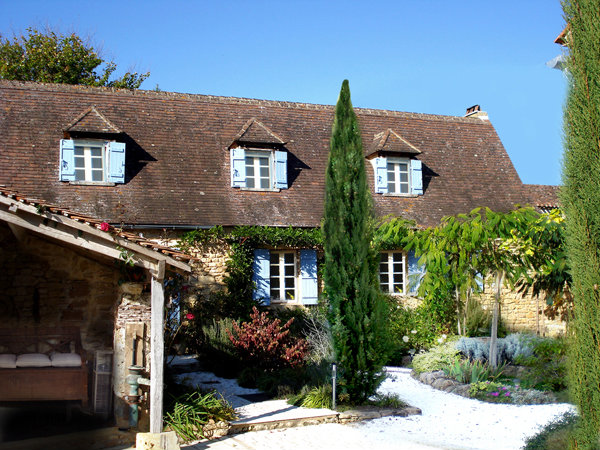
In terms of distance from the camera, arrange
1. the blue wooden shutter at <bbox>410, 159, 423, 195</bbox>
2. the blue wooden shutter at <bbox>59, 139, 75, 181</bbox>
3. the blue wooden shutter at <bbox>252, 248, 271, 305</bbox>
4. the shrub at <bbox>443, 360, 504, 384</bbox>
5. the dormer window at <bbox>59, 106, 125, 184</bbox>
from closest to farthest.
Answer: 1. the shrub at <bbox>443, 360, 504, 384</bbox>
2. the blue wooden shutter at <bbox>59, 139, 75, 181</bbox>
3. the dormer window at <bbox>59, 106, 125, 184</bbox>
4. the blue wooden shutter at <bbox>252, 248, 271, 305</bbox>
5. the blue wooden shutter at <bbox>410, 159, 423, 195</bbox>

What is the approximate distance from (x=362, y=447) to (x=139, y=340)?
2859 mm

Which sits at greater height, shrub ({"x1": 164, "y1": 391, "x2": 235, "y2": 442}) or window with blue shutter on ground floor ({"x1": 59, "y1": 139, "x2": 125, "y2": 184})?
window with blue shutter on ground floor ({"x1": 59, "y1": 139, "x2": 125, "y2": 184})

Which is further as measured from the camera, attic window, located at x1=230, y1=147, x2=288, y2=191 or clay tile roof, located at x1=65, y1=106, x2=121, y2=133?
attic window, located at x1=230, y1=147, x2=288, y2=191

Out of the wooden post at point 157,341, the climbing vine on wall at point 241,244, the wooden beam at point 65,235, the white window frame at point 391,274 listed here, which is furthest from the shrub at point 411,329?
the wooden beam at point 65,235

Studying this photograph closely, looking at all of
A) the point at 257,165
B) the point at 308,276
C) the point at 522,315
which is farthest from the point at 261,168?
the point at 522,315

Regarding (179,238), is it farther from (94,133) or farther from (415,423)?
(415,423)

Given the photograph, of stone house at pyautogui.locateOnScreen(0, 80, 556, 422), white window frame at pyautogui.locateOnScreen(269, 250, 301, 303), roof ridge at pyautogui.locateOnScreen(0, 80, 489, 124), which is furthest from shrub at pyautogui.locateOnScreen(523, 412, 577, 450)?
roof ridge at pyautogui.locateOnScreen(0, 80, 489, 124)

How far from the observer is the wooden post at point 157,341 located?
6.95 metres

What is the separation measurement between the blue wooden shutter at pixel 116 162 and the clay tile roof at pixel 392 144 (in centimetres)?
635

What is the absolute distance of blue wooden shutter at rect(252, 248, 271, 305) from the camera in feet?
46.0

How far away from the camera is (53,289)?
9305 millimetres

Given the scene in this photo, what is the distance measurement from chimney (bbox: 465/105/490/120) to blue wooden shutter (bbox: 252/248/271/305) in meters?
9.27

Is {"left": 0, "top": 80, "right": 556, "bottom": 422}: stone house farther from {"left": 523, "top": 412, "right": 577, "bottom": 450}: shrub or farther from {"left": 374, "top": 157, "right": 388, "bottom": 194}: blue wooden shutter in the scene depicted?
{"left": 523, "top": 412, "right": 577, "bottom": 450}: shrub

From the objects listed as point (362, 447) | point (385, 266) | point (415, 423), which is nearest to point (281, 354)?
point (415, 423)
